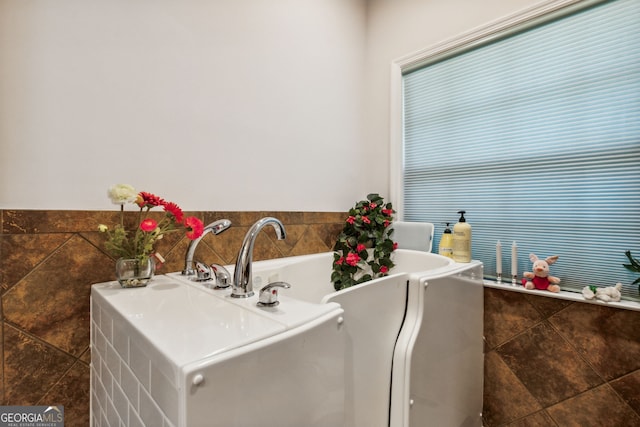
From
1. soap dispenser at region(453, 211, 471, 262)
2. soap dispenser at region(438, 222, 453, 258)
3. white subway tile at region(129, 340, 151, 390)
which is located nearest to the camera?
white subway tile at region(129, 340, 151, 390)

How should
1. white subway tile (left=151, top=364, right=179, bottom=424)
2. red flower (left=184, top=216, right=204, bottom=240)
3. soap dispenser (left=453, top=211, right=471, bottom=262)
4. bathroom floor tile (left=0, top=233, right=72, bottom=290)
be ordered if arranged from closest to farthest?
1. white subway tile (left=151, top=364, right=179, bottom=424)
2. bathroom floor tile (left=0, top=233, right=72, bottom=290)
3. red flower (left=184, top=216, right=204, bottom=240)
4. soap dispenser (left=453, top=211, right=471, bottom=262)

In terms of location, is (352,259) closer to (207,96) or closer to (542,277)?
(542,277)

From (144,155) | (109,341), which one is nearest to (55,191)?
(144,155)

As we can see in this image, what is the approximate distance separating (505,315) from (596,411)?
48cm

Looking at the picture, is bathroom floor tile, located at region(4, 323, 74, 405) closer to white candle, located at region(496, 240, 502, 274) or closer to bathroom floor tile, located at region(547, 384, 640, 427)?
white candle, located at region(496, 240, 502, 274)

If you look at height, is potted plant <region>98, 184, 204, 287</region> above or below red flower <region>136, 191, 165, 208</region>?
below

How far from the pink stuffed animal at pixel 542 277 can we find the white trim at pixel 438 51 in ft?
2.74

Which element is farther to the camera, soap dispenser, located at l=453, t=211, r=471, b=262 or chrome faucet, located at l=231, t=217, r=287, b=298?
soap dispenser, located at l=453, t=211, r=471, b=262

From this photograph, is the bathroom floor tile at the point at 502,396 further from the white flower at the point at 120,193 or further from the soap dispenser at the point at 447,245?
the white flower at the point at 120,193

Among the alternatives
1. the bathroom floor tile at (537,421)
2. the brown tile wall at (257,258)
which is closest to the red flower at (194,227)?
the brown tile wall at (257,258)

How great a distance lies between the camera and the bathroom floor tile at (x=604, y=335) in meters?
1.22

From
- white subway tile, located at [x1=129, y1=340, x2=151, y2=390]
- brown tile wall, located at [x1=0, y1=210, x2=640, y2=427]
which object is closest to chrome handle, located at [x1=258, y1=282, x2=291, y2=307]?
white subway tile, located at [x1=129, y1=340, x2=151, y2=390]

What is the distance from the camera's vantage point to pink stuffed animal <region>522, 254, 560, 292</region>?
142 cm

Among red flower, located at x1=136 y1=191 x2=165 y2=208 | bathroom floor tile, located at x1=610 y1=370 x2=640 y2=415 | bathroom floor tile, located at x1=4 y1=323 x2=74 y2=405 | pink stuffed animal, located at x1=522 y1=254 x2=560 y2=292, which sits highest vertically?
red flower, located at x1=136 y1=191 x2=165 y2=208
